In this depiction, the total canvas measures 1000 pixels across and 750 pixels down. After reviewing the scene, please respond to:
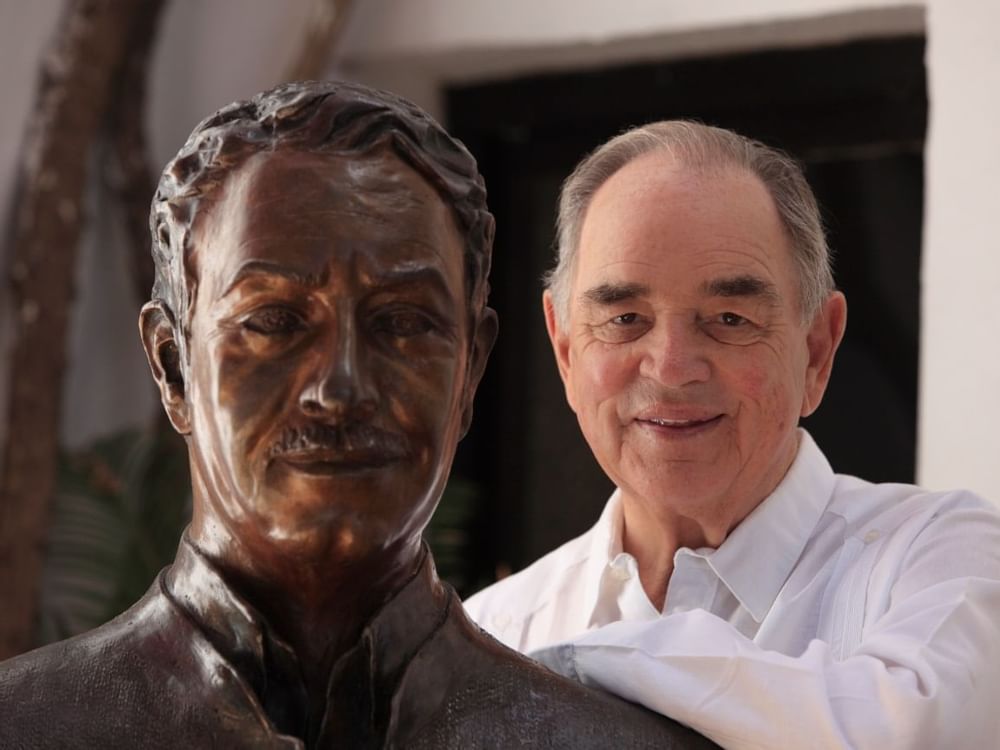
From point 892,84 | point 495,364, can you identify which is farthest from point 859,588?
point 495,364

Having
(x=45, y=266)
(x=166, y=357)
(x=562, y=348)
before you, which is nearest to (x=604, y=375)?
(x=562, y=348)

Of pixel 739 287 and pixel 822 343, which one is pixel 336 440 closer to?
pixel 739 287

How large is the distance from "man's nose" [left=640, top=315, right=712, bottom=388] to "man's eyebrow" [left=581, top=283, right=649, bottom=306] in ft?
0.15

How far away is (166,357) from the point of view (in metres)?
1.59

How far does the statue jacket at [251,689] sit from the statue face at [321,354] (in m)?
0.08

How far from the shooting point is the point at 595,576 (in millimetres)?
2387

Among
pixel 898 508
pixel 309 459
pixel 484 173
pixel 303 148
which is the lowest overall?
pixel 898 508

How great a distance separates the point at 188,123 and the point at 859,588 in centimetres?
279

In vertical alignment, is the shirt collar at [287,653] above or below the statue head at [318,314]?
below

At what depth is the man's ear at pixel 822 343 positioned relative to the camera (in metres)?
2.46

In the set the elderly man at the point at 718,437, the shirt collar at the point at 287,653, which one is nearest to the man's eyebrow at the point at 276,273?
the shirt collar at the point at 287,653

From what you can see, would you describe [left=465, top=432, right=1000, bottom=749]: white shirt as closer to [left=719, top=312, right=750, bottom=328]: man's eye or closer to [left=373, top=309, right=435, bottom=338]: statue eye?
[left=719, top=312, right=750, bottom=328]: man's eye

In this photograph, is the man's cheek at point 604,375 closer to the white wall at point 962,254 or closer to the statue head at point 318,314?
the statue head at point 318,314

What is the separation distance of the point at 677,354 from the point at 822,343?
308 millimetres
